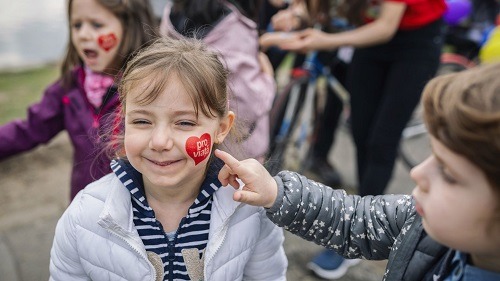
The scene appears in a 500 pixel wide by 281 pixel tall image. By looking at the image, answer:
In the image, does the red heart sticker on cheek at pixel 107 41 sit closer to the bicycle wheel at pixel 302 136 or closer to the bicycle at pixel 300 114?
the bicycle at pixel 300 114

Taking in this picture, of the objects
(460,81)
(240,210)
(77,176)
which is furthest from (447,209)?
(77,176)

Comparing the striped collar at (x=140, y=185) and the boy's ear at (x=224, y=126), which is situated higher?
the boy's ear at (x=224, y=126)

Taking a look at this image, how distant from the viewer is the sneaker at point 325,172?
3.63 m

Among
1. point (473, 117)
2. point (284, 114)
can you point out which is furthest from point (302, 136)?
point (473, 117)

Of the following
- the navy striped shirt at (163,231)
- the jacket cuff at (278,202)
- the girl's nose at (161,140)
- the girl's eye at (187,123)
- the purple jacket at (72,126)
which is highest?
the girl's eye at (187,123)

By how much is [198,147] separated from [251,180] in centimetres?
17

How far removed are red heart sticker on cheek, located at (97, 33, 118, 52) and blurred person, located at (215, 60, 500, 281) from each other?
94cm

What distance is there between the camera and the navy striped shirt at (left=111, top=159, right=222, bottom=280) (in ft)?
4.61

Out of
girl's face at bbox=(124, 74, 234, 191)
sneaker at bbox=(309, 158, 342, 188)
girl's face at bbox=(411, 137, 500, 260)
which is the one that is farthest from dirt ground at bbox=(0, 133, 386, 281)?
girl's face at bbox=(411, 137, 500, 260)

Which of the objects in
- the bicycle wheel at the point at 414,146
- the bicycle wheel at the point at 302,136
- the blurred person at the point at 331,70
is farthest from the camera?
the bicycle wheel at the point at 414,146

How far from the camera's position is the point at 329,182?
11.9ft

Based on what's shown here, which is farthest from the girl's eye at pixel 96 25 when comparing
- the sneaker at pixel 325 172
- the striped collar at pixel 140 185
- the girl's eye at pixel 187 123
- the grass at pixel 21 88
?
the grass at pixel 21 88

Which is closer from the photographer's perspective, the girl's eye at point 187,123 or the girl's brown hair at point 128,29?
the girl's eye at point 187,123

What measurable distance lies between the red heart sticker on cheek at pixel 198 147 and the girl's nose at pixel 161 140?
0.05 metres
